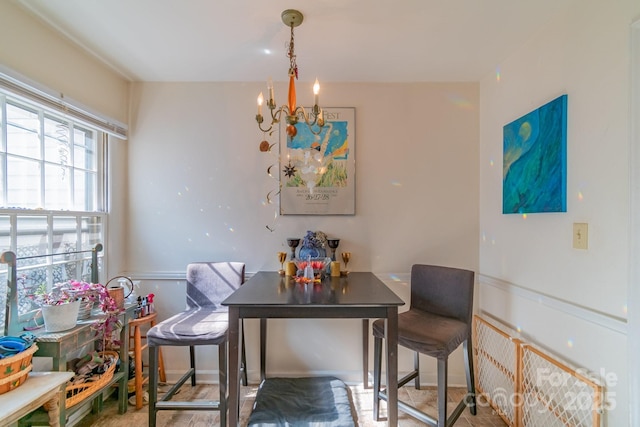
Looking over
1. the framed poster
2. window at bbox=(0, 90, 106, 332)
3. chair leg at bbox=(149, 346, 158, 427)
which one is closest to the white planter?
window at bbox=(0, 90, 106, 332)

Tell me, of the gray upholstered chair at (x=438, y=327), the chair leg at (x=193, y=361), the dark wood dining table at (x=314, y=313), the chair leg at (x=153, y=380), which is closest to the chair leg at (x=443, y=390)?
the gray upholstered chair at (x=438, y=327)

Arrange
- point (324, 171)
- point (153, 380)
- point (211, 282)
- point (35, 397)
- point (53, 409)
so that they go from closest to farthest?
point (35, 397)
point (53, 409)
point (153, 380)
point (211, 282)
point (324, 171)

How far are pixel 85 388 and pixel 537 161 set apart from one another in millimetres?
2893

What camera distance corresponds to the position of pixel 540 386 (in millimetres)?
1589

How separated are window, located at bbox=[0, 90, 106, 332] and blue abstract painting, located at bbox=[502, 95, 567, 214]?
2823 millimetres

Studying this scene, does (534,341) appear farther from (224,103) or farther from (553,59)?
(224,103)

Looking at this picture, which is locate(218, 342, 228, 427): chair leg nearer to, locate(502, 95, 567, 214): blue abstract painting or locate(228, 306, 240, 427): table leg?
locate(228, 306, 240, 427): table leg

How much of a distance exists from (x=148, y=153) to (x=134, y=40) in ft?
2.74

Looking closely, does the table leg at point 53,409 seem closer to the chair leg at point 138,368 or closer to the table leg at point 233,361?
the chair leg at point 138,368

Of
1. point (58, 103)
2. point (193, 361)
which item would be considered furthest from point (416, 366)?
point (58, 103)

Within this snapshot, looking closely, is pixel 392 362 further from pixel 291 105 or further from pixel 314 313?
pixel 291 105

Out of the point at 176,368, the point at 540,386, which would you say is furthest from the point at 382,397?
the point at 176,368

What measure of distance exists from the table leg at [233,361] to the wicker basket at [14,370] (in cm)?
86

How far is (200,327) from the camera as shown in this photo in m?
1.74
